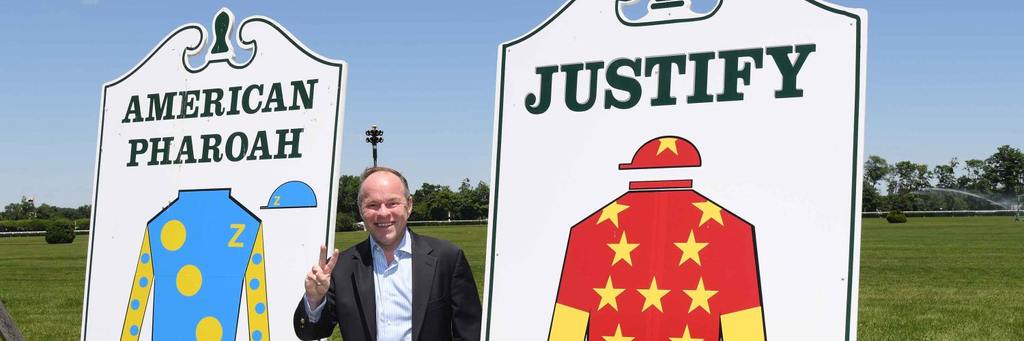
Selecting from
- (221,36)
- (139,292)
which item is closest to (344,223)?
(139,292)

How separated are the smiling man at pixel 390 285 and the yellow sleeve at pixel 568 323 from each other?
823 millimetres

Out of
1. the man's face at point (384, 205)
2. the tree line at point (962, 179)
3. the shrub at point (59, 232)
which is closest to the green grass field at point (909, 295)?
the man's face at point (384, 205)

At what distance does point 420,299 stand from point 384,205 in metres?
0.42

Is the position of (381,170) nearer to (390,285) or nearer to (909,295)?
(390,285)

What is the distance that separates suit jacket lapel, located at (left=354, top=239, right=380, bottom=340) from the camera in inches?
168

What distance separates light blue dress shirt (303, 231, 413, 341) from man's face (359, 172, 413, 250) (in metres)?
0.09

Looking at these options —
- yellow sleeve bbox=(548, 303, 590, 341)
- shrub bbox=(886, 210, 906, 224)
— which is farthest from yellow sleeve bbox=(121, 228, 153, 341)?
shrub bbox=(886, 210, 906, 224)

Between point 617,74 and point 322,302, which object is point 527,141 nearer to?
point 617,74

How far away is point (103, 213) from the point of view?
696 cm

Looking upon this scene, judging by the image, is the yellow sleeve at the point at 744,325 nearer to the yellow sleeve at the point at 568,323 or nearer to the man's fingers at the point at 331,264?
the yellow sleeve at the point at 568,323

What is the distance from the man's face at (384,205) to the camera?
4148mm

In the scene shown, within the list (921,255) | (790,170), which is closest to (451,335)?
(790,170)

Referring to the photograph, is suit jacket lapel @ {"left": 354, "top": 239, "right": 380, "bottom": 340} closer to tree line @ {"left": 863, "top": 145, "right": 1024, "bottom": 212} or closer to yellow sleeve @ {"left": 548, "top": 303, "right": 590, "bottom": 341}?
yellow sleeve @ {"left": 548, "top": 303, "right": 590, "bottom": 341}

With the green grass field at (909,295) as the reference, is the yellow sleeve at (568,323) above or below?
above
